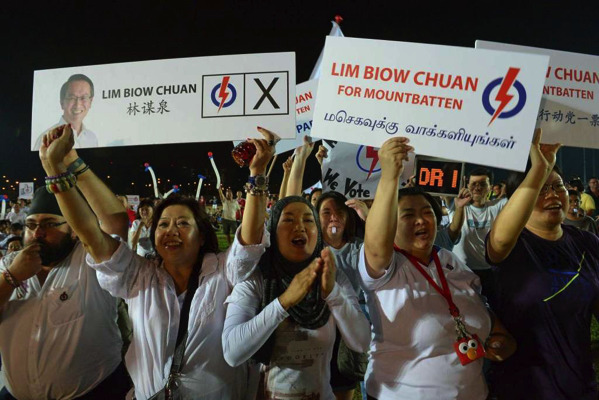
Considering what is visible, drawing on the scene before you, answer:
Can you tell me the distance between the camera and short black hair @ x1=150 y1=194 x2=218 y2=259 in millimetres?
2516

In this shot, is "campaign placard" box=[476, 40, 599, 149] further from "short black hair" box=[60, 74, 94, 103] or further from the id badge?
"short black hair" box=[60, 74, 94, 103]

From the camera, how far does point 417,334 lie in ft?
6.82

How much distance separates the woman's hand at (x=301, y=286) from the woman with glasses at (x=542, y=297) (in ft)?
3.75

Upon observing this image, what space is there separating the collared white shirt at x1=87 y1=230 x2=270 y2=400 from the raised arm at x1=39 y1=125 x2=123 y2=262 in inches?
2.4

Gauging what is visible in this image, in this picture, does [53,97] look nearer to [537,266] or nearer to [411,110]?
[411,110]

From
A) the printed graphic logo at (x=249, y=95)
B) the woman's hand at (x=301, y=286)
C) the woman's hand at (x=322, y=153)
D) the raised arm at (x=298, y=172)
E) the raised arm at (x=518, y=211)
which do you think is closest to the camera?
the woman's hand at (x=301, y=286)

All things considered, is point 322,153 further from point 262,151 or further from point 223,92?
point 262,151

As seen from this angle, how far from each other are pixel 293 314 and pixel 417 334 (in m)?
0.65

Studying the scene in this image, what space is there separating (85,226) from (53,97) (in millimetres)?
1221

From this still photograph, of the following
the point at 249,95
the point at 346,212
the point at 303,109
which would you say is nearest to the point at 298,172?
the point at 346,212

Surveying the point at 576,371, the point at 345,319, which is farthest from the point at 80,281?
the point at 576,371

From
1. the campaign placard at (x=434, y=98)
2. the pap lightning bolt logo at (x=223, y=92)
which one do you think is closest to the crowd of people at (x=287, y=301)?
the campaign placard at (x=434, y=98)

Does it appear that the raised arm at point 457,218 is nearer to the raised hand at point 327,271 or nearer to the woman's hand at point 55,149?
the raised hand at point 327,271

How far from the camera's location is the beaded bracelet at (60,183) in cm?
215
